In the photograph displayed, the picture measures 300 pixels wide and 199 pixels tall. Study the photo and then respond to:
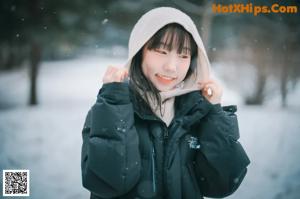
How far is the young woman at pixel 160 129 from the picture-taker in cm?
107

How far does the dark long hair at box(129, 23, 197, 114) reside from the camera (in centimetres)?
120

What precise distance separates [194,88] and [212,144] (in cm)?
22

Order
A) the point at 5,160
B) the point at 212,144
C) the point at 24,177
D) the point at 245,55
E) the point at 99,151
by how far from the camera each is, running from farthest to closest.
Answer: the point at 245,55
the point at 5,160
the point at 24,177
the point at 212,144
the point at 99,151

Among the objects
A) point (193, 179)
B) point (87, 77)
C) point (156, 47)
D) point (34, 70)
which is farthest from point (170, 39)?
point (34, 70)

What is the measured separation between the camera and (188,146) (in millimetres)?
1199

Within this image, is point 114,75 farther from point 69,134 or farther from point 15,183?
point 69,134

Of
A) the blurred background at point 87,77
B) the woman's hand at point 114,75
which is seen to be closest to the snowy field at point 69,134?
the blurred background at point 87,77

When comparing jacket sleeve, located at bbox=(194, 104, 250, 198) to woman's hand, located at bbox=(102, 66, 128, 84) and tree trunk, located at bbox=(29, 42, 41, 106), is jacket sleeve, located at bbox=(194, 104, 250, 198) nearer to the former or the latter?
woman's hand, located at bbox=(102, 66, 128, 84)

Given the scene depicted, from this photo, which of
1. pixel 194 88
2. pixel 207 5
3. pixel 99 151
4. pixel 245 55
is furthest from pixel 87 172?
pixel 245 55

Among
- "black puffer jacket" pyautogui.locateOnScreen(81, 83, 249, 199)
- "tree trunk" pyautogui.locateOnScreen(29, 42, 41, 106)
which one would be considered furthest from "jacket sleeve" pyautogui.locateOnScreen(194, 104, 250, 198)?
"tree trunk" pyautogui.locateOnScreen(29, 42, 41, 106)

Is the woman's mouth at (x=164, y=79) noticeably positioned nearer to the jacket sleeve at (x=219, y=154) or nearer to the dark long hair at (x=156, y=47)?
the dark long hair at (x=156, y=47)

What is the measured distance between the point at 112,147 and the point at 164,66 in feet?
1.14

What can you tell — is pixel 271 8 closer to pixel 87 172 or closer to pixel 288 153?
pixel 288 153

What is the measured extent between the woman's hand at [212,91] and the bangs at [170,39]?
0.51 ft
